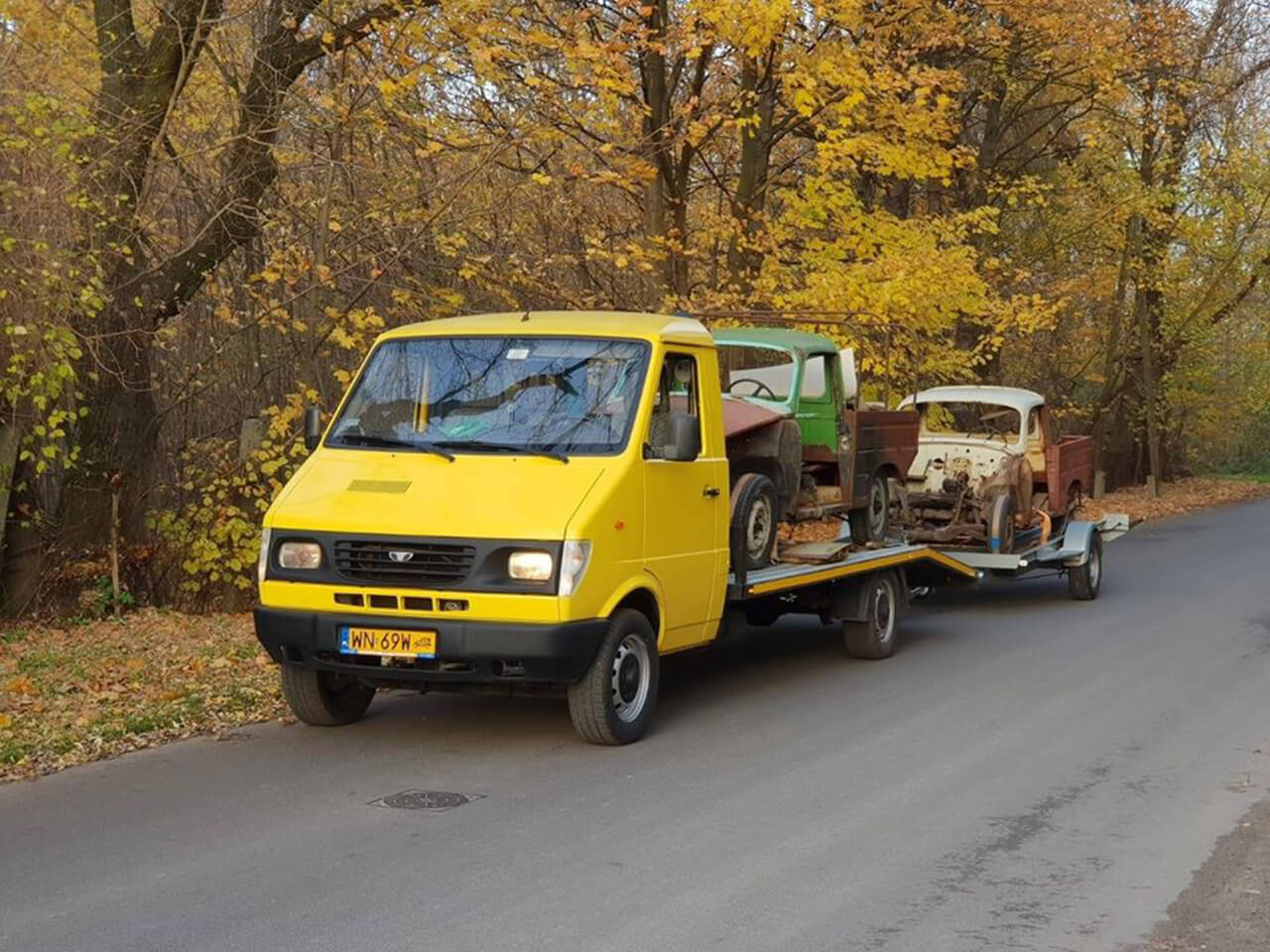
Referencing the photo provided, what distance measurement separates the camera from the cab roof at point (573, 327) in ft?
30.7

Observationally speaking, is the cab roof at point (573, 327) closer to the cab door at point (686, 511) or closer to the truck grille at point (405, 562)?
the cab door at point (686, 511)

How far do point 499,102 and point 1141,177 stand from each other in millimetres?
20118

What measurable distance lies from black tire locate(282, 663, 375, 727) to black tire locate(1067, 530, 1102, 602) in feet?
31.4

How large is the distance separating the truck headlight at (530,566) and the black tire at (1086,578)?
9843 mm

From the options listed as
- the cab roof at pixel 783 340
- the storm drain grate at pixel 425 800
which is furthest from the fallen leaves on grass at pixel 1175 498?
the storm drain grate at pixel 425 800

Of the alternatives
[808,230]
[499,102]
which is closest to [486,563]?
[499,102]

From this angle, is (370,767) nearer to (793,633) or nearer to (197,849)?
(197,849)

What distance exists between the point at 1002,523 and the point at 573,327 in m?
7.38

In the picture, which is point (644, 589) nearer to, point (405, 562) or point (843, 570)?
point (405, 562)

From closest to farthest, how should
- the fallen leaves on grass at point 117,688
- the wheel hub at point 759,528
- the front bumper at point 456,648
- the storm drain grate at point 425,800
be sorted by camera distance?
1. the storm drain grate at point 425,800
2. the front bumper at point 456,648
3. the fallen leaves on grass at point 117,688
4. the wheel hub at point 759,528

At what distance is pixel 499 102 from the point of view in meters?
17.2

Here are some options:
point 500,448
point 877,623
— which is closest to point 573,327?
point 500,448

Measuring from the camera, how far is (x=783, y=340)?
12242mm

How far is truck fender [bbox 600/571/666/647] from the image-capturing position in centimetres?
841
